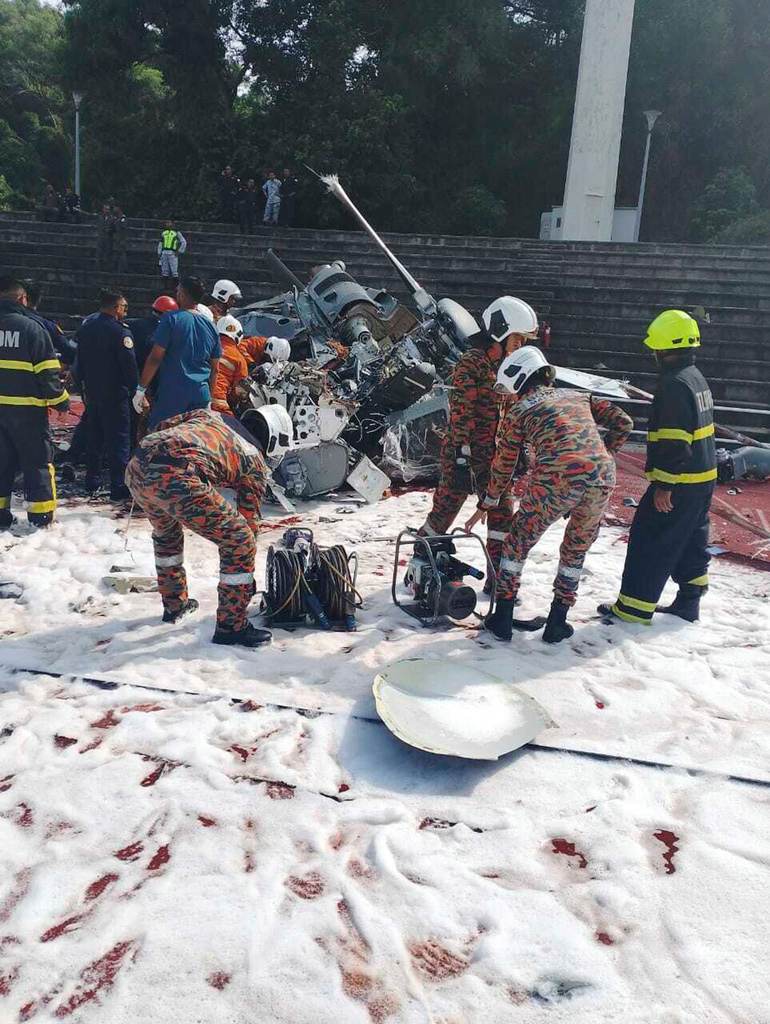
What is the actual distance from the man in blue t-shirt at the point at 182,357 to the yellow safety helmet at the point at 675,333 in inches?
127

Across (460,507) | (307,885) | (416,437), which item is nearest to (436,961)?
(307,885)

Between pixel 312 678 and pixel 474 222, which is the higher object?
pixel 474 222

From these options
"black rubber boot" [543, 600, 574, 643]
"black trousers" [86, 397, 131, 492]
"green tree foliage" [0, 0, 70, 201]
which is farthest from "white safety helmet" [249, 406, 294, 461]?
"green tree foliage" [0, 0, 70, 201]

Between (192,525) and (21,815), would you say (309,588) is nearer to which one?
(192,525)

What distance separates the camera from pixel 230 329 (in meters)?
7.52

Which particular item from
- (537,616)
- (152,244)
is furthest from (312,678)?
(152,244)

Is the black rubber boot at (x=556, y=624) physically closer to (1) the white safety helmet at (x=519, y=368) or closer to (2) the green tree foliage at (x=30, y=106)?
(1) the white safety helmet at (x=519, y=368)

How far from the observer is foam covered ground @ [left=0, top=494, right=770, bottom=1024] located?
228 centimetres

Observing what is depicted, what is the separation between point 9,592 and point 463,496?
2.91 meters

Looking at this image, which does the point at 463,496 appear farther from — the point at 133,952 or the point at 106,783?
the point at 133,952

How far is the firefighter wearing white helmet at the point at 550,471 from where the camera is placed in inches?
173

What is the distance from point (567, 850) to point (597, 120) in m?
21.1

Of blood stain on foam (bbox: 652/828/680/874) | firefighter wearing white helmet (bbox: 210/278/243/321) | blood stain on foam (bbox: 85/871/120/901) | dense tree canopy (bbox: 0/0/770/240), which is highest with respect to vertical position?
dense tree canopy (bbox: 0/0/770/240)

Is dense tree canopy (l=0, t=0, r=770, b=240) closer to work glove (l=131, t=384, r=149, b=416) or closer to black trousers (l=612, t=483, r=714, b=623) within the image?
work glove (l=131, t=384, r=149, b=416)
